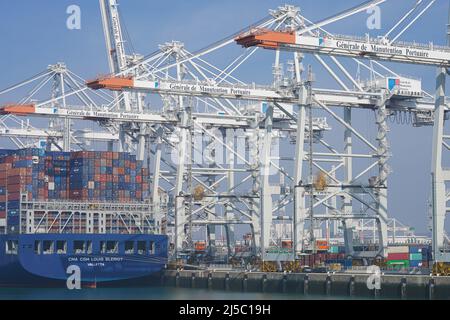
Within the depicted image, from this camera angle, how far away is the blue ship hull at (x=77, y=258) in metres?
50.6

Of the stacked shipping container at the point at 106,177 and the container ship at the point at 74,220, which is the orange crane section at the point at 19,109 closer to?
the container ship at the point at 74,220

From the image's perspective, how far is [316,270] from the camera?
149 feet

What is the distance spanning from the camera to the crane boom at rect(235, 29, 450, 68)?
124ft

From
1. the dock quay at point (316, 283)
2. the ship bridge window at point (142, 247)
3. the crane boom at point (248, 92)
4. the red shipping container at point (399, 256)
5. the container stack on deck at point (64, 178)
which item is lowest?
the dock quay at point (316, 283)

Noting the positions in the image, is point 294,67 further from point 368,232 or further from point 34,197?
point 368,232

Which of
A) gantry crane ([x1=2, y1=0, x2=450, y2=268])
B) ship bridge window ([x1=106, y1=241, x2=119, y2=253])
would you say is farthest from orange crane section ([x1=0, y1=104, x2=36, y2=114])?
ship bridge window ([x1=106, y1=241, x2=119, y2=253])

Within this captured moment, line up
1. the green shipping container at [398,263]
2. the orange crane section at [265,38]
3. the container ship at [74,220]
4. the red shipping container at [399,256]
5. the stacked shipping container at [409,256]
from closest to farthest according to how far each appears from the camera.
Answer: the orange crane section at [265,38] < the green shipping container at [398,263] < the stacked shipping container at [409,256] < the container ship at [74,220] < the red shipping container at [399,256]

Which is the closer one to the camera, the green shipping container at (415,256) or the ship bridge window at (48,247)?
the ship bridge window at (48,247)

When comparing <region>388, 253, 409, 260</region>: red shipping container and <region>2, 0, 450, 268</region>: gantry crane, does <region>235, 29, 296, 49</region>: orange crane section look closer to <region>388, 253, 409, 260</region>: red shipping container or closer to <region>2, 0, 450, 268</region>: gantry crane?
<region>2, 0, 450, 268</region>: gantry crane

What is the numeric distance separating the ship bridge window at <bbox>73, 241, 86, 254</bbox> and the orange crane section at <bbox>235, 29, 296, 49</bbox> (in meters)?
18.4

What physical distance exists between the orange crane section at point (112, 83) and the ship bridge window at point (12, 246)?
1020 centimetres

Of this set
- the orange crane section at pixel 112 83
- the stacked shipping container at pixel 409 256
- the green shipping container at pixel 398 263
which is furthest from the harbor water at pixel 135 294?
the orange crane section at pixel 112 83
